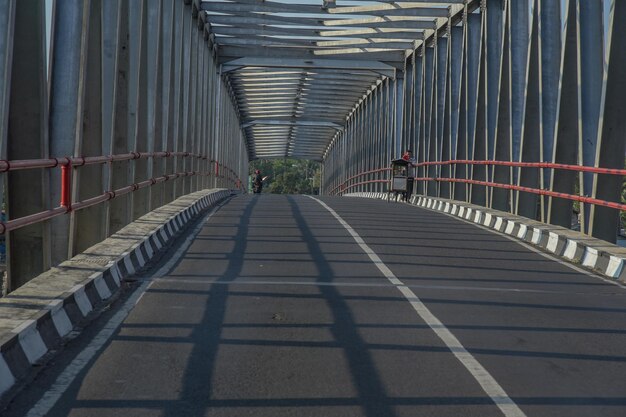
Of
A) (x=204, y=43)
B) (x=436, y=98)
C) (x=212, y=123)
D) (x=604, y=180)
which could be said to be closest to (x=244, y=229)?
(x=604, y=180)

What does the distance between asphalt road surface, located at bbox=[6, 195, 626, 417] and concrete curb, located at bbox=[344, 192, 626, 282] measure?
48 centimetres

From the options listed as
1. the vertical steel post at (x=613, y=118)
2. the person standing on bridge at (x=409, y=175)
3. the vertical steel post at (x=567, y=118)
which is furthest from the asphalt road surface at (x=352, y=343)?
the person standing on bridge at (x=409, y=175)

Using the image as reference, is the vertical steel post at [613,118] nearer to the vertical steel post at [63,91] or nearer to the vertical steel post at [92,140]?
the vertical steel post at [92,140]

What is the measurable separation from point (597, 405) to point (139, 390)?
2.68m

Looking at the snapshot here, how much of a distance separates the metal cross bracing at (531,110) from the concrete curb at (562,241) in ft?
1.71

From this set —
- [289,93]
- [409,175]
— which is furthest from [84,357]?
[289,93]

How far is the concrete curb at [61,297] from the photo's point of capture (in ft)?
A: 20.3

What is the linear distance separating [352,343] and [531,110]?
12437 mm

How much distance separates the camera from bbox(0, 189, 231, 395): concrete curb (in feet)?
20.3

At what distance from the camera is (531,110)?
18688 millimetres

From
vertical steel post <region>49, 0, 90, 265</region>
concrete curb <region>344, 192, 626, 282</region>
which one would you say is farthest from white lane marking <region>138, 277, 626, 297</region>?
concrete curb <region>344, 192, 626, 282</region>

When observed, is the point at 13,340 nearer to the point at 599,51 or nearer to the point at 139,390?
the point at 139,390

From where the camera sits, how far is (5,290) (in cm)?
1020

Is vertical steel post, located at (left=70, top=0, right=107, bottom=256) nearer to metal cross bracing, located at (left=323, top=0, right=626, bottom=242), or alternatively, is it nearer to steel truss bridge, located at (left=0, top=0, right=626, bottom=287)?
steel truss bridge, located at (left=0, top=0, right=626, bottom=287)
